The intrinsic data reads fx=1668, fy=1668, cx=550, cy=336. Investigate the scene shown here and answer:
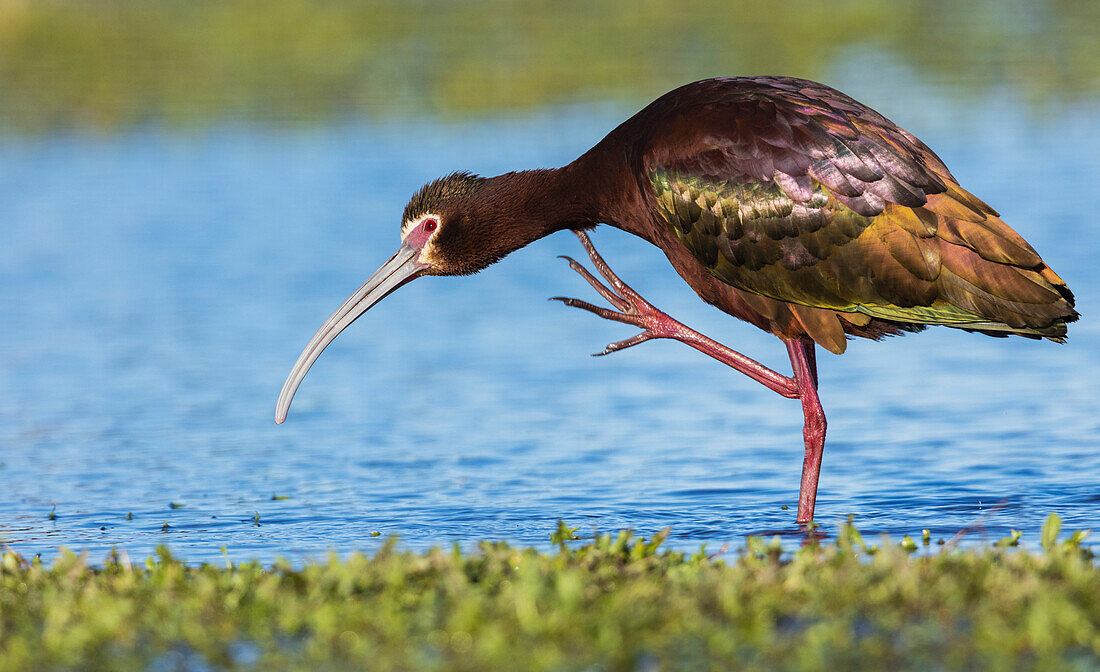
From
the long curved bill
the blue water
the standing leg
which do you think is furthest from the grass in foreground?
the long curved bill

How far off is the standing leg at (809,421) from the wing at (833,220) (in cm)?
31

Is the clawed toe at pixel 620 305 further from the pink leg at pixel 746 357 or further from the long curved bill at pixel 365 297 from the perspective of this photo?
the long curved bill at pixel 365 297

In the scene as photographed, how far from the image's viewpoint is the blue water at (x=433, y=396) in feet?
24.3

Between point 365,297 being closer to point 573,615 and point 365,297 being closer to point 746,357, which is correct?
point 746,357

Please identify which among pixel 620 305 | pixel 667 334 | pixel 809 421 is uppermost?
pixel 620 305

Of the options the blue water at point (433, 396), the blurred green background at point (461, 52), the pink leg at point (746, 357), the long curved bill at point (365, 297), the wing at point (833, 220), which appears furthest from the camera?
the blurred green background at point (461, 52)

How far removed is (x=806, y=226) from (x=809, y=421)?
3.21 ft

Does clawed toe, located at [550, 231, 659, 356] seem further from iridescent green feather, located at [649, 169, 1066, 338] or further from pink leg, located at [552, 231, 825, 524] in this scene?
iridescent green feather, located at [649, 169, 1066, 338]

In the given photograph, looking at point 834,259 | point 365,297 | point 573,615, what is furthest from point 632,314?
point 573,615

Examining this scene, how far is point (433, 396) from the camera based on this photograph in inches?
397

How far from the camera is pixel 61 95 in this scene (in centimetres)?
2073

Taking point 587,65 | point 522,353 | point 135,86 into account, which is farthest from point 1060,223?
point 135,86

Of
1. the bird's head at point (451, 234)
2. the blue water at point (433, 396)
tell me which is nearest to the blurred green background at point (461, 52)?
the blue water at point (433, 396)

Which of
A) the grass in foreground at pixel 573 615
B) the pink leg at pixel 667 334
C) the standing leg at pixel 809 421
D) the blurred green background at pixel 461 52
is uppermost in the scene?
the blurred green background at pixel 461 52
